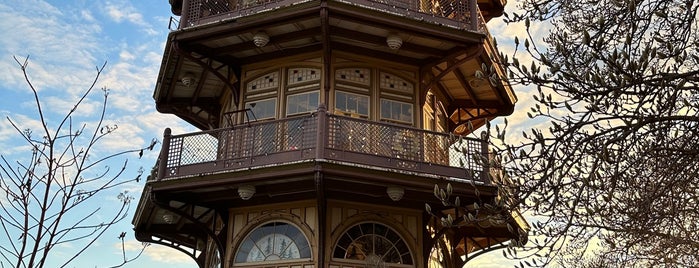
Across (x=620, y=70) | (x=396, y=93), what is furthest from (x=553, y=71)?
(x=396, y=93)

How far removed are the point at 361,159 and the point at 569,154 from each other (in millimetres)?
6979

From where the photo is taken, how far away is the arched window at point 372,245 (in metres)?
15.0

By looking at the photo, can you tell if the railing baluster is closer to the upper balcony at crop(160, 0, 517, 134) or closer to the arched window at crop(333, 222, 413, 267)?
the upper balcony at crop(160, 0, 517, 134)

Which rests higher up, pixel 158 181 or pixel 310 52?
pixel 310 52

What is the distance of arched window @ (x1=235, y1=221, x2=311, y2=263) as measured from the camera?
14.9m

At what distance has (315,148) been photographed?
13.9 m

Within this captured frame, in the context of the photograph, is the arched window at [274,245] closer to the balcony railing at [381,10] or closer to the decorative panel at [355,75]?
the decorative panel at [355,75]

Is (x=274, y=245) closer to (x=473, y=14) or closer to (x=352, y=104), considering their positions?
(x=352, y=104)

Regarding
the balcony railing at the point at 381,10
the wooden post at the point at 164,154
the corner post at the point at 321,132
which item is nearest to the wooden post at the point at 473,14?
the balcony railing at the point at 381,10

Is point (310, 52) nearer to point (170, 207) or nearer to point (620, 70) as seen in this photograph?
point (170, 207)

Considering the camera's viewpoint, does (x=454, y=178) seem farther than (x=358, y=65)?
No

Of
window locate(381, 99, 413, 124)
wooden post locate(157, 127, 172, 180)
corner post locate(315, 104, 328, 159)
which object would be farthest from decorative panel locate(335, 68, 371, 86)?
wooden post locate(157, 127, 172, 180)

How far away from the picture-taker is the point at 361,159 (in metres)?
14.1

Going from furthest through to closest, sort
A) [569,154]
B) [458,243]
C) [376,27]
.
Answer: [458,243]
[376,27]
[569,154]
